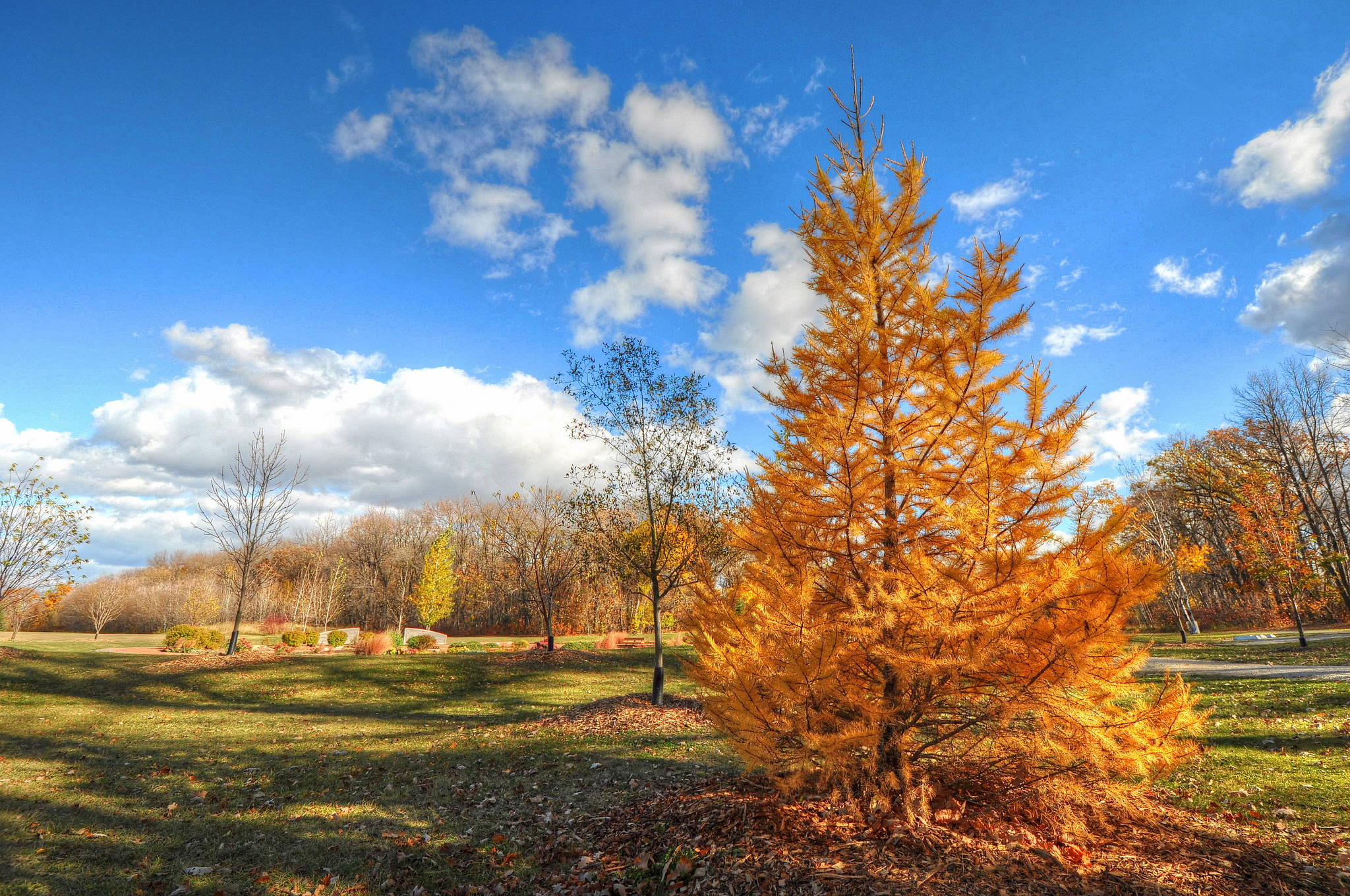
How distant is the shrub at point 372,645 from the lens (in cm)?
2131

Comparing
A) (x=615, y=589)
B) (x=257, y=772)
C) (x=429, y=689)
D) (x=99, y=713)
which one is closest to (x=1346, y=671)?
(x=257, y=772)

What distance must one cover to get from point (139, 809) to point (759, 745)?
7.64 m

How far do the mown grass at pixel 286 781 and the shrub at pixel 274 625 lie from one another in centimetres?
1845

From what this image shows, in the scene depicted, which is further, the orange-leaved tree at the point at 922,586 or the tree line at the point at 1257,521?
the tree line at the point at 1257,521

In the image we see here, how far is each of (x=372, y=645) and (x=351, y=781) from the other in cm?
1552

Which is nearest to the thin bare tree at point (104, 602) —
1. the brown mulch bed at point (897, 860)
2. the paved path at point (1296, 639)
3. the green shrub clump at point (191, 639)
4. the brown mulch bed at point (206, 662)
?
the green shrub clump at point (191, 639)

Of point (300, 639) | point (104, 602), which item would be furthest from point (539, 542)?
point (104, 602)

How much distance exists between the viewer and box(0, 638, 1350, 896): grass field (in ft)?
17.0

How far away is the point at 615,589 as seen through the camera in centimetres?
3766

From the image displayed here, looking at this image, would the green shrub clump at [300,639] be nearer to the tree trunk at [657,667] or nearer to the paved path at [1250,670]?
the tree trunk at [657,667]

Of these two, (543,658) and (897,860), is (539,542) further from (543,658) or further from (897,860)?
(897,860)

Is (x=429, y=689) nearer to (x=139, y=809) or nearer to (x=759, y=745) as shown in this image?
(x=139, y=809)

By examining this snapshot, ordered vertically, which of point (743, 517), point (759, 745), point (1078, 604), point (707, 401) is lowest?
point (759, 745)

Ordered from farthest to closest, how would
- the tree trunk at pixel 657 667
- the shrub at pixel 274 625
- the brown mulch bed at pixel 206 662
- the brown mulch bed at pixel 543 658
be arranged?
the shrub at pixel 274 625 < the brown mulch bed at pixel 543 658 < the brown mulch bed at pixel 206 662 < the tree trunk at pixel 657 667
